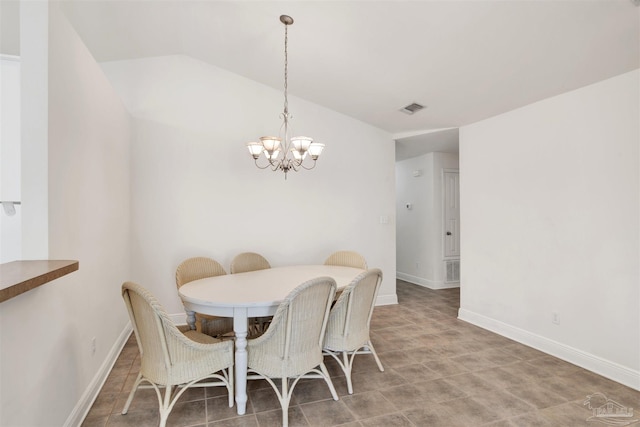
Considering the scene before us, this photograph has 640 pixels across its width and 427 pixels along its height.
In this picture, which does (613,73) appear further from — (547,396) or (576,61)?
(547,396)

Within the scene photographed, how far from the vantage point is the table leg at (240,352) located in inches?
82.5

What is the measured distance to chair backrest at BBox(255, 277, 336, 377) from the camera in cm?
191

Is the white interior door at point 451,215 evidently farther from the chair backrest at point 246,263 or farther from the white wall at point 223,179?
the chair backrest at point 246,263

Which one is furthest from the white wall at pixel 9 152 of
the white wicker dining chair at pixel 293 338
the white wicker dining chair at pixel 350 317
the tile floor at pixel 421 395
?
the white wicker dining chair at pixel 350 317

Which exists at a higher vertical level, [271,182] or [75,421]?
[271,182]

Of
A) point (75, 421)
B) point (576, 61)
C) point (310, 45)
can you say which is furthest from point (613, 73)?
point (75, 421)

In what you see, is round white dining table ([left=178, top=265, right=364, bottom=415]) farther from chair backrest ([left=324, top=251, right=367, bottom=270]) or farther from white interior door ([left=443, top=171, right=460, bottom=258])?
white interior door ([left=443, top=171, right=460, bottom=258])

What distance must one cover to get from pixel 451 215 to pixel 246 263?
3755 millimetres

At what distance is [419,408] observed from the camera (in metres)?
2.16

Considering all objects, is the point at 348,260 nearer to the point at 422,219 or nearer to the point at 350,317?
the point at 350,317

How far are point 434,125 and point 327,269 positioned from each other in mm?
2293

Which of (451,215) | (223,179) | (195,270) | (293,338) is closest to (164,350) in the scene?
(293,338)

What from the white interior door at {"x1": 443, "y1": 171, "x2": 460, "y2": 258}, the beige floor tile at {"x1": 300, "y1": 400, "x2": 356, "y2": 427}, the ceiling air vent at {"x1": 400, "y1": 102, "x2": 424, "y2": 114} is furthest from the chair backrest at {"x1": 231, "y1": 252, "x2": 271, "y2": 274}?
the white interior door at {"x1": 443, "y1": 171, "x2": 460, "y2": 258}

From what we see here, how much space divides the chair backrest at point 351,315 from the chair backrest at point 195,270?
1395 millimetres
